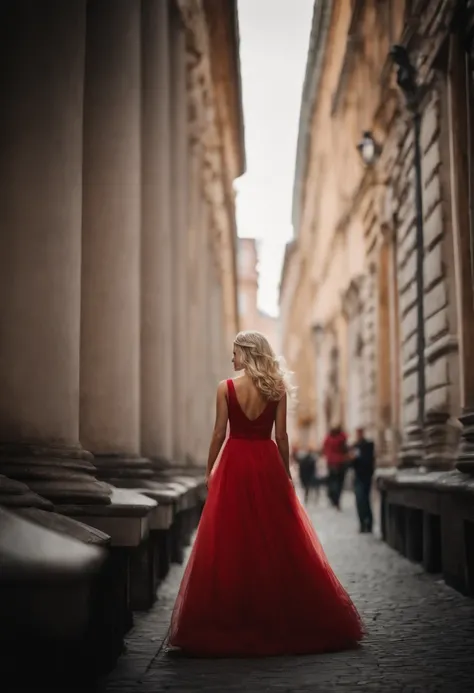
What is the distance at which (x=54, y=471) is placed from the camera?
21.3 ft

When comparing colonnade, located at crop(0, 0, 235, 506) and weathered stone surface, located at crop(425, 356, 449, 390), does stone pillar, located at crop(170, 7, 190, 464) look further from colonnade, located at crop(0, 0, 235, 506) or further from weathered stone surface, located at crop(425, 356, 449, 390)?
weathered stone surface, located at crop(425, 356, 449, 390)

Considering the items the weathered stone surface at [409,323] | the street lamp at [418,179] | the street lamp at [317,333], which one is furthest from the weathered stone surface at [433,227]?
the street lamp at [317,333]

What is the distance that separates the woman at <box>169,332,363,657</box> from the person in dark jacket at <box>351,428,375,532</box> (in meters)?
11.4

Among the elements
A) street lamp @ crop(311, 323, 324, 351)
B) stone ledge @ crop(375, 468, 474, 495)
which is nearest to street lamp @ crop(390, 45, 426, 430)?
stone ledge @ crop(375, 468, 474, 495)

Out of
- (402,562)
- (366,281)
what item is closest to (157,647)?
(402,562)

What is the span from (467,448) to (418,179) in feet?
19.0

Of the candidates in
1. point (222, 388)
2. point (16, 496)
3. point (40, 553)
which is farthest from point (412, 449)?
point (40, 553)

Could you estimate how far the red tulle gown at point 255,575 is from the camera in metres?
6.44

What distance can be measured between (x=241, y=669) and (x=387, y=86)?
14157 millimetres

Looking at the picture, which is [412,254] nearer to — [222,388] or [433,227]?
[433,227]

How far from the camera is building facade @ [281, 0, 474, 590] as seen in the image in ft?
37.6

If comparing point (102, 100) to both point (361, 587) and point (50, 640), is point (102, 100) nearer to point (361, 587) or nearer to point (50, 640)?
point (361, 587)

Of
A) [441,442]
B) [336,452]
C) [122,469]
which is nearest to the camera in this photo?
[122,469]

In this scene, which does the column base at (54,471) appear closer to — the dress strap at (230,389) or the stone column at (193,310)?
the dress strap at (230,389)
